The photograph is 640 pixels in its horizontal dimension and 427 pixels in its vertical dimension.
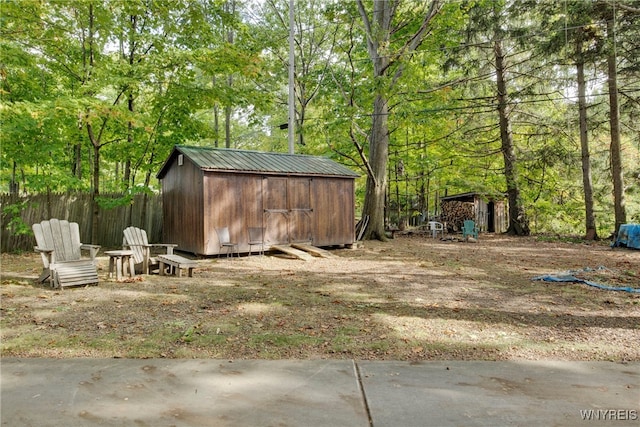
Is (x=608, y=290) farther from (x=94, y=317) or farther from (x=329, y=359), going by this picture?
(x=94, y=317)

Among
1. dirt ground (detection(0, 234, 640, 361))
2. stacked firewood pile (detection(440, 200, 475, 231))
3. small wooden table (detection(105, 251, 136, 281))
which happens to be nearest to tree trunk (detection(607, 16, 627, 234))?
dirt ground (detection(0, 234, 640, 361))

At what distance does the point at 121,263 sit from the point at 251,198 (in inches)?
167

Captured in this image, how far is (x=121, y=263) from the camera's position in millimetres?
7270

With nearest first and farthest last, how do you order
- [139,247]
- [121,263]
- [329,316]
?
[329,316] → [121,263] → [139,247]

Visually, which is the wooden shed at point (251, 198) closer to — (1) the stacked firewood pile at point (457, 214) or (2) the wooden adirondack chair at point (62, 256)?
(2) the wooden adirondack chair at point (62, 256)

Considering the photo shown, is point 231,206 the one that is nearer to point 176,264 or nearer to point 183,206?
point 183,206

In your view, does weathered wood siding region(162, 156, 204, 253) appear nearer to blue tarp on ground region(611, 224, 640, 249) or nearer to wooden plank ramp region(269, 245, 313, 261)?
wooden plank ramp region(269, 245, 313, 261)

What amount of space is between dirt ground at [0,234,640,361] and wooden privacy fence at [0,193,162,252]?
128 inches

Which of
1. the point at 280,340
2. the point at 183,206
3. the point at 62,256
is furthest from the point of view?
the point at 183,206

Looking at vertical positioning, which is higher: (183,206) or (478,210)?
(183,206)

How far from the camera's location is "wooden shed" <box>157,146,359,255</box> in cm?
1030

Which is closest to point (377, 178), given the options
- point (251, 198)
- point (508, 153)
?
point (251, 198)

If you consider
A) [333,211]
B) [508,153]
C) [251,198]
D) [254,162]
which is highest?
[508,153]

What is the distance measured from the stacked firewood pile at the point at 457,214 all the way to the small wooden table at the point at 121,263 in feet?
54.2
